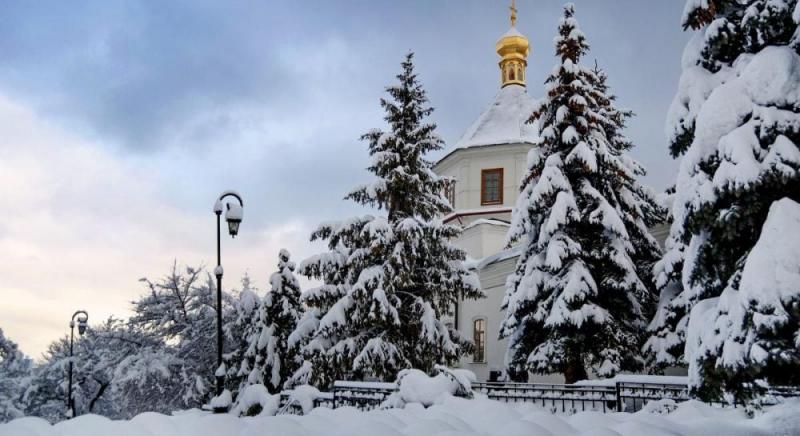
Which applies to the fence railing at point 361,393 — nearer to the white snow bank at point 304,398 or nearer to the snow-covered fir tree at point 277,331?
the white snow bank at point 304,398

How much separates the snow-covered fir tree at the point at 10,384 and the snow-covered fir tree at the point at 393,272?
25.5 meters

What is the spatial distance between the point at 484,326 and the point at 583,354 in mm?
12536

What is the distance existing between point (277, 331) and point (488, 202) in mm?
12757

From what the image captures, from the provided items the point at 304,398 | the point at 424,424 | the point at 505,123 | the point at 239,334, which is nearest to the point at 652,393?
the point at 304,398

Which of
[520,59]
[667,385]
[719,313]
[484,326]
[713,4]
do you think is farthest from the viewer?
Answer: [520,59]

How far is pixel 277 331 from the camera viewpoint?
24641mm

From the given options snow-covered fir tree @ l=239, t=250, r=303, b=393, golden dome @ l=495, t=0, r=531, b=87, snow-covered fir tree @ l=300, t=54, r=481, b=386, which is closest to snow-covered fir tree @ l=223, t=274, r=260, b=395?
snow-covered fir tree @ l=239, t=250, r=303, b=393

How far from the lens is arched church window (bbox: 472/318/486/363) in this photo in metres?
30.2

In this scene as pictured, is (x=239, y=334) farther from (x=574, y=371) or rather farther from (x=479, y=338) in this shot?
(x=574, y=371)

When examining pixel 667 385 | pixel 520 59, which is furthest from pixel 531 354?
pixel 520 59

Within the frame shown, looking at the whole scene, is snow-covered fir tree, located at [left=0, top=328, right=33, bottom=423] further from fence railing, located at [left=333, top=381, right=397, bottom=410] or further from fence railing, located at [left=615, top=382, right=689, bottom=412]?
fence railing, located at [left=615, top=382, right=689, bottom=412]

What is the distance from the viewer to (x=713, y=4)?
923 centimetres

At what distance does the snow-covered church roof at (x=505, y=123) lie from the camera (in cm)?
3378

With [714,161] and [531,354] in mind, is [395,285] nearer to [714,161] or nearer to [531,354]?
[531,354]
